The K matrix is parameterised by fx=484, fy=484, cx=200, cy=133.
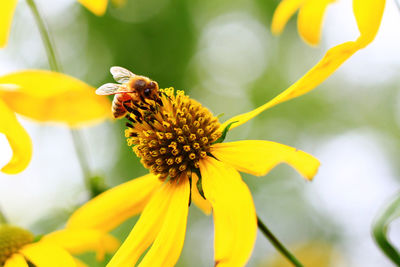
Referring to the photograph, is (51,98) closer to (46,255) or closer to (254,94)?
(46,255)

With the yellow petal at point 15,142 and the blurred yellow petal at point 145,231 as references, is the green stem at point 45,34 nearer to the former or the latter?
the yellow petal at point 15,142

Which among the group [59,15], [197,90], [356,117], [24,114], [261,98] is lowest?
[356,117]

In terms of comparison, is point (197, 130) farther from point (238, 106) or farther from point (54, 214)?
point (238, 106)

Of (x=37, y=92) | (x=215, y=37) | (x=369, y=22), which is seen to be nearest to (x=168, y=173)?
(x=37, y=92)

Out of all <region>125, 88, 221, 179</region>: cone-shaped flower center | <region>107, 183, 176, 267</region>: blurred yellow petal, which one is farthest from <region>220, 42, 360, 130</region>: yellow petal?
<region>107, 183, 176, 267</region>: blurred yellow petal

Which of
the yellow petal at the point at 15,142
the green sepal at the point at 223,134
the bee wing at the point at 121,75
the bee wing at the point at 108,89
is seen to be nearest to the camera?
the yellow petal at the point at 15,142

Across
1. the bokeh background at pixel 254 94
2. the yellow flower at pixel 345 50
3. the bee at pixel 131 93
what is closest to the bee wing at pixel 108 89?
the bee at pixel 131 93
